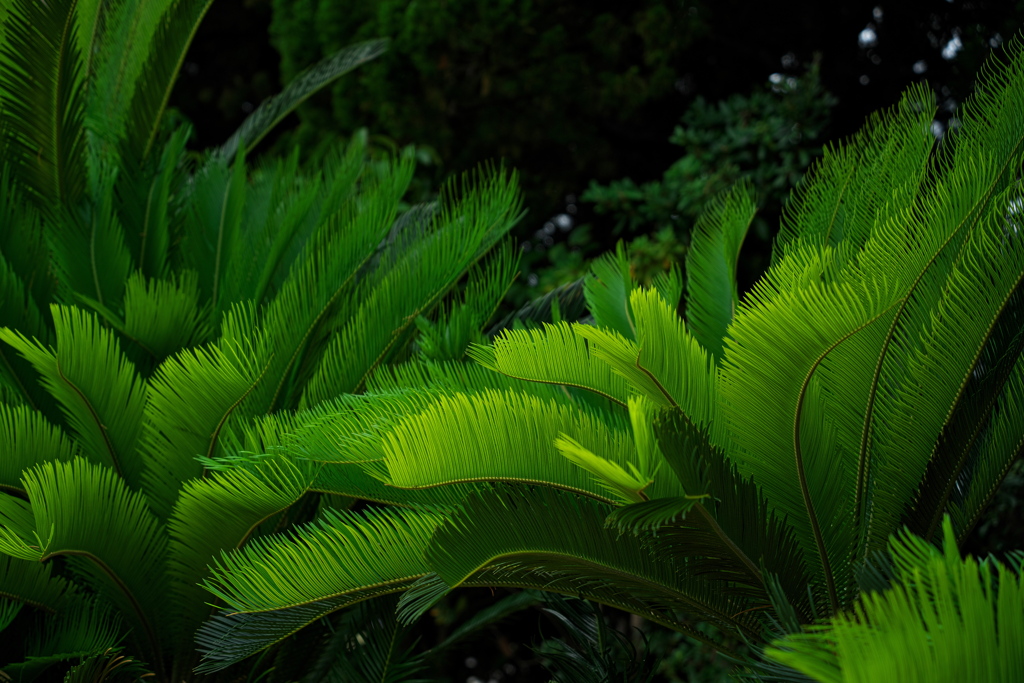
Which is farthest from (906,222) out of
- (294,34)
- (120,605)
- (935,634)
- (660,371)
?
(294,34)

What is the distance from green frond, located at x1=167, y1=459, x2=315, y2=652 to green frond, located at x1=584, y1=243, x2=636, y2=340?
4.09 ft

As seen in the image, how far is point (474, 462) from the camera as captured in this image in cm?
212

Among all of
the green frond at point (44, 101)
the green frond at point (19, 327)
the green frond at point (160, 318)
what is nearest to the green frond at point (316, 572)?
the green frond at point (160, 318)

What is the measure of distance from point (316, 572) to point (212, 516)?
0.53 m

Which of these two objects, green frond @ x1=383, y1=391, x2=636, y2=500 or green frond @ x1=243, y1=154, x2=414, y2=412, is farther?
green frond @ x1=243, y1=154, x2=414, y2=412

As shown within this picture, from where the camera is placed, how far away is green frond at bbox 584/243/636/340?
3.24m

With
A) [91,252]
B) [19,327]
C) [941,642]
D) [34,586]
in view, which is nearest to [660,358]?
[941,642]

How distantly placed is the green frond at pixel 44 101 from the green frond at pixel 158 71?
236 millimetres

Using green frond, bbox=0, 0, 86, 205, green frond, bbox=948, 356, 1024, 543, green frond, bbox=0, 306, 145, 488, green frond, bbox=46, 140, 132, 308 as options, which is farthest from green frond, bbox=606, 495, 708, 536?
green frond, bbox=0, 0, 86, 205

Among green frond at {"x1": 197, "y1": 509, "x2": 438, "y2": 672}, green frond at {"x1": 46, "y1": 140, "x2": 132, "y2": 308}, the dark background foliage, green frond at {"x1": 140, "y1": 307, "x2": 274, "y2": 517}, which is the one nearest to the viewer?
green frond at {"x1": 197, "y1": 509, "x2": 438, "y2": 672}

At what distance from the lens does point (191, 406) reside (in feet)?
9.24

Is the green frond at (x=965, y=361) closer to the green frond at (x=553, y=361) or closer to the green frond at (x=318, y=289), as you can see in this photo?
the green frond at (x=553, y=361)

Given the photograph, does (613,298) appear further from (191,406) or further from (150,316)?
(150,316)

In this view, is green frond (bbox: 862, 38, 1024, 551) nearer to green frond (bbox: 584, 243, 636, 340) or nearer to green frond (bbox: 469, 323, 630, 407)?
green frond (bbox: 469, 323, 630, 407)
